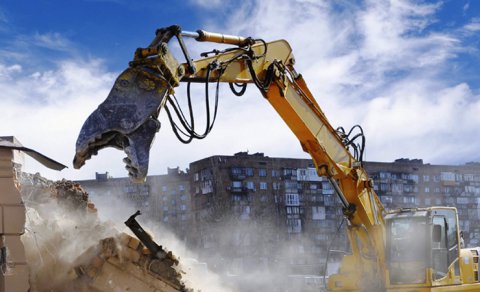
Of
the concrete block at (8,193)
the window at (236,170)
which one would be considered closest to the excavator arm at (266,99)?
the concrete block at (8,193)

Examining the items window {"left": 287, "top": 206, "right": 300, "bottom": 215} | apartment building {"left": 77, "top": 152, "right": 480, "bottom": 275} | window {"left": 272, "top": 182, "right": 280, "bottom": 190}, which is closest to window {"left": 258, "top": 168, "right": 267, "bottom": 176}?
apartment building {"left": 77, "top": 152, "right": 480, "bottom": 275}

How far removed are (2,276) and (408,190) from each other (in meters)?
82.3

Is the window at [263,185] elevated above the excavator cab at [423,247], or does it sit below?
above

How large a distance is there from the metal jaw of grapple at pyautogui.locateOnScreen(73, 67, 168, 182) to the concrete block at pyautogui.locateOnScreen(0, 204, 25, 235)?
87 centimetres

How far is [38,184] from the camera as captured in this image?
46.8 ft

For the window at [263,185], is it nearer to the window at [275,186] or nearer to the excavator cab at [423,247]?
the window at [275,186]

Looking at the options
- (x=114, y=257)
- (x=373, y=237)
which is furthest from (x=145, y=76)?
(x=373, y=237)

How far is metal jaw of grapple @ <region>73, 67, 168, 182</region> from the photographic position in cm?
783

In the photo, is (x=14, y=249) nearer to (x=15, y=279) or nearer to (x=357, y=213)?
(x=15, y=279)

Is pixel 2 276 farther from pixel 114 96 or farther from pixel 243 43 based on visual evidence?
pixel 243 43

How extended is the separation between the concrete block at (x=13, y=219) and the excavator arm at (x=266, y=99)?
91cm

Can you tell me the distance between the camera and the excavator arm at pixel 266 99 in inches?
312

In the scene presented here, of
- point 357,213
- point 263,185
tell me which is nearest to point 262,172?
point 263,185

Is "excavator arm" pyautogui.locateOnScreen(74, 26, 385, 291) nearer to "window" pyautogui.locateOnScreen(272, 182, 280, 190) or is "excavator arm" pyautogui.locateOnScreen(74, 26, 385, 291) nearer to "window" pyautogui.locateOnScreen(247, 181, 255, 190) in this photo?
"window" pyautogui.locateOnScreen(247, 181, 255, 190)
